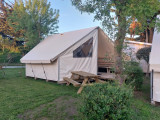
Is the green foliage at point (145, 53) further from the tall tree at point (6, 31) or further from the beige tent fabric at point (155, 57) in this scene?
the tall tree at point (6, 31)

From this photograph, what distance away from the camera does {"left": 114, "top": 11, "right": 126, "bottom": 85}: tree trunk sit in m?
3.93

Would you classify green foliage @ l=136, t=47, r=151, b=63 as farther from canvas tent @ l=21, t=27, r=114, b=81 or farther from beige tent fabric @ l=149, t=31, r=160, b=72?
beige tent fabric @ l=149, t=31, r=160, b=72

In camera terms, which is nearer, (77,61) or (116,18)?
(116,18)

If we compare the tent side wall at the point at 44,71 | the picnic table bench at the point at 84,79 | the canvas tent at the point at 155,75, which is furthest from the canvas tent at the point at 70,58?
the canvas tent at the point at 155,75

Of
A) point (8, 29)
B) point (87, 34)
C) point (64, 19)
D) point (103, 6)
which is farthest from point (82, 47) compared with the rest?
point (8, 29)

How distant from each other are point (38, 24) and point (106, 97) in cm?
1081

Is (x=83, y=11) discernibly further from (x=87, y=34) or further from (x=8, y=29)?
(x=8, y=29)

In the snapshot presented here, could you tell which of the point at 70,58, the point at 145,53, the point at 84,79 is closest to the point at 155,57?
the point at 84,79

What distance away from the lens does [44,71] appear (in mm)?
7844

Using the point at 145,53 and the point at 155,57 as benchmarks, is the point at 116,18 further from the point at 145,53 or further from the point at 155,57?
the point at 145,53

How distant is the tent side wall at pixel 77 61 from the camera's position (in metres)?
6.89

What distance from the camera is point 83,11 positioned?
4812 mm

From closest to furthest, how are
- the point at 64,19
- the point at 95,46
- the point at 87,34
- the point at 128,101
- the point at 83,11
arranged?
the point at 128,101, the point at 83,11, the point at 87,34, the point at 95,46, the point at 64,19

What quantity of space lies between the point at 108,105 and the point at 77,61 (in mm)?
5396
